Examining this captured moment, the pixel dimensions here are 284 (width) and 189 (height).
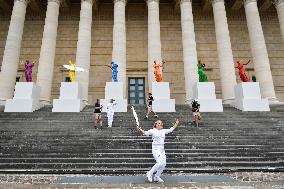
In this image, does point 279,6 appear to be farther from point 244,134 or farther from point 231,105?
point 244,134

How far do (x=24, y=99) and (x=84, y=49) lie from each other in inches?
256

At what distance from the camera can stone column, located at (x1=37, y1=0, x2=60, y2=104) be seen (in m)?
22.9

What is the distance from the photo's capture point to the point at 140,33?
30219 mm

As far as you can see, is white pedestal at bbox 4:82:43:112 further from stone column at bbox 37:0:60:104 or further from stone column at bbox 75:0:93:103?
stone column at bbox 75:0:93:103

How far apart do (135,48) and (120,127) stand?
16.1 meters

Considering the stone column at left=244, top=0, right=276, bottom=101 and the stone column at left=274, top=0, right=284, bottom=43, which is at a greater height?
the stone column at left=274, top=0, right=284, bottom=43

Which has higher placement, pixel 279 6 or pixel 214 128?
pixel 279 6

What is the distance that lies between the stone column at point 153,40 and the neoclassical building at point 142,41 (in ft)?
0.28

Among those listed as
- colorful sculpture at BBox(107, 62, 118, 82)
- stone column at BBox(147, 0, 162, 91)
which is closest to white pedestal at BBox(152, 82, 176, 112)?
stone column at BBox(147, 0, 162, 91)

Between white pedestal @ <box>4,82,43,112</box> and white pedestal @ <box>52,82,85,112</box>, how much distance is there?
1661 mm

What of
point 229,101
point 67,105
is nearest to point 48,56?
point 67,105

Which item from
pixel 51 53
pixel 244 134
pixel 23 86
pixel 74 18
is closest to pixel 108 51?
pixel 74 18

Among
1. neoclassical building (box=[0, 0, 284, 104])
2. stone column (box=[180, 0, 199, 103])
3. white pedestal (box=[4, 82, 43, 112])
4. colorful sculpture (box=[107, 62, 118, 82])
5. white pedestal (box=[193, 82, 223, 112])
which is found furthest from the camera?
neoclassical building (box=[0, 0, 284, 104])

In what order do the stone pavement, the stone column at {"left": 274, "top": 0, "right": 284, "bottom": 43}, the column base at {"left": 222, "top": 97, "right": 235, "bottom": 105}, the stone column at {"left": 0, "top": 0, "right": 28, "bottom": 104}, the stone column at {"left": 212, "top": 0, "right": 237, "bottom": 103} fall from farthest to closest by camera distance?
the stone column at {"left": 274, "top": 0, "right": 284, "bottom": 43} → the stone column at {"left": 212, "top": 0, "right": 237, "bottom": 103} → the column base at {"left": 222, "top": 97, "right": 235, "bottom": 105} → the stone column at {"left": 0, "top": 0, "right": 28, "bottom": 104} → the stone pavement
